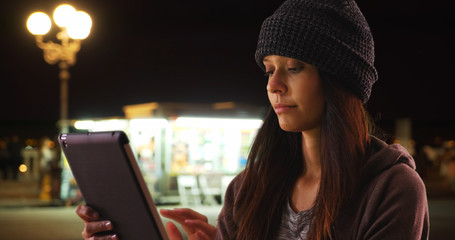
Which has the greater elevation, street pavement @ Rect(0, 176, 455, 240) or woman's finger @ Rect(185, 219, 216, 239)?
woman's finger @ Rect(185, 219, 216, 239)

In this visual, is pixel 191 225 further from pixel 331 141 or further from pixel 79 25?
pixel 79 25

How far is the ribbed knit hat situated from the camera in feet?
6.32

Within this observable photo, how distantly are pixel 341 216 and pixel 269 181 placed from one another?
447mm

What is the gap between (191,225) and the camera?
2.29 meters

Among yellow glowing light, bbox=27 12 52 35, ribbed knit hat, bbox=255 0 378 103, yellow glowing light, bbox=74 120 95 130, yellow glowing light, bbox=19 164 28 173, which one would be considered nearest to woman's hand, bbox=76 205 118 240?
ribbed knit hat, bbox=255 0 378 103

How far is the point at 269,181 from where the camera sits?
228 cm

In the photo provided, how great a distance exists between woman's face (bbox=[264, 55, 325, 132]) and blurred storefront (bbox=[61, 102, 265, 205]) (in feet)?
42.8

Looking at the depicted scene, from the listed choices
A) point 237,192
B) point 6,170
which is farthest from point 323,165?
point 6,170

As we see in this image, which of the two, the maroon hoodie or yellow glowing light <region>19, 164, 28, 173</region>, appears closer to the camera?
the maroon hoodie

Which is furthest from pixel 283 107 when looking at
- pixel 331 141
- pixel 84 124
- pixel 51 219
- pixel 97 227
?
pixel 84 124

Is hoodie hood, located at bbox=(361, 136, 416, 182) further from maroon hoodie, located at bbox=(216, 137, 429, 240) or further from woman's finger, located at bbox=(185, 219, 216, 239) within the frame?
woman's finger, located at bbox=(185, 219, 216, 239)

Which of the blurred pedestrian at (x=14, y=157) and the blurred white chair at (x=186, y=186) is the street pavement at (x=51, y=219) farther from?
the blurred pedestrian at (x=14, y=157)

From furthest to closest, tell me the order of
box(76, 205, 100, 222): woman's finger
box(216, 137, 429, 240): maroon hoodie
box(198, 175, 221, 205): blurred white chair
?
box(198, 175, 221, 205): blurred white chair < box(76, 205, 100, 222): woman's finger < box(216, 137, 429, 240): maroon hoodie

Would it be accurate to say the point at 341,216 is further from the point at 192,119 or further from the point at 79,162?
the point at 192,119
